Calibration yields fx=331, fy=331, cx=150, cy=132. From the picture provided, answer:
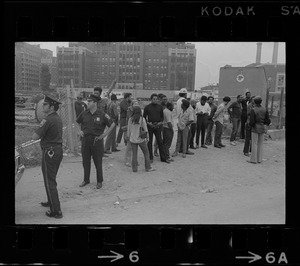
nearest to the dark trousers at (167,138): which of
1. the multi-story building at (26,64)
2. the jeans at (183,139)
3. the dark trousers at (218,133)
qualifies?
the jeans at (183,139)

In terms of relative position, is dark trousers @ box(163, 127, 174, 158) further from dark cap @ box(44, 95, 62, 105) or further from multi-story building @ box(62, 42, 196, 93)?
dark cap @ box(44, 95, 62, 105)

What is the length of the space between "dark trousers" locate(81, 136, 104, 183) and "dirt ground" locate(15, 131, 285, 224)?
7 cm

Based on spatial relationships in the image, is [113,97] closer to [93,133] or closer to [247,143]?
[93,133]

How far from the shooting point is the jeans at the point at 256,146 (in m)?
4.05

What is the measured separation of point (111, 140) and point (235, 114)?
64.3 inches

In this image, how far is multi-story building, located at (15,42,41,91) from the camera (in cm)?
361

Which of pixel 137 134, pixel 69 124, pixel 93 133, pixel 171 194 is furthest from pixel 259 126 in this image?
pixel 69 124
